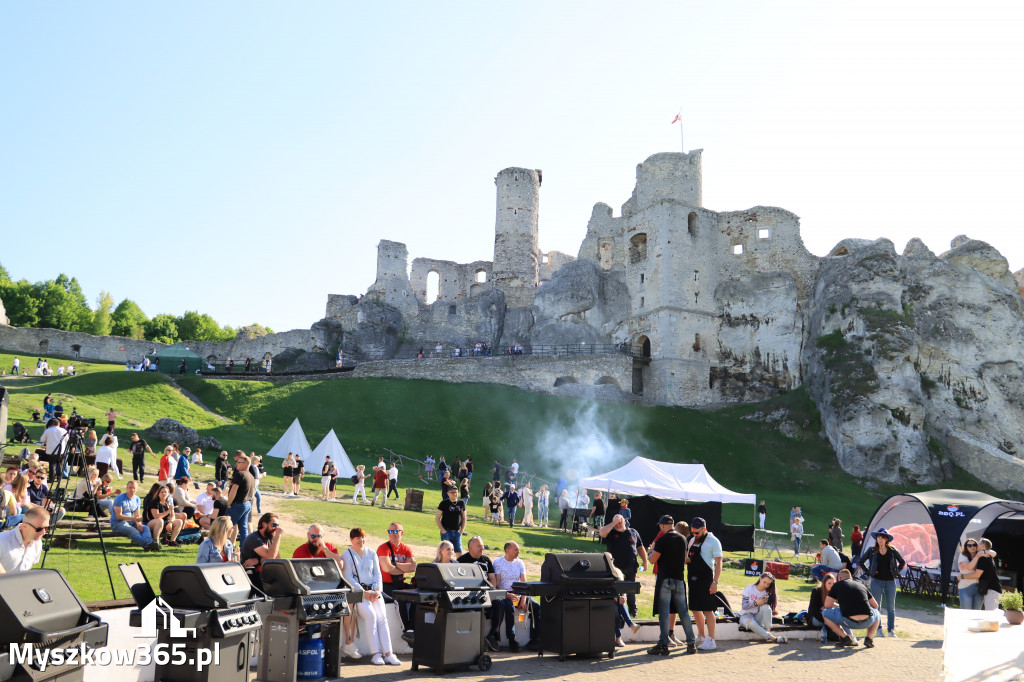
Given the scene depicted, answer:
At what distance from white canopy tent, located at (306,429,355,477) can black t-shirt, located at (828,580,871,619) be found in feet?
63.6

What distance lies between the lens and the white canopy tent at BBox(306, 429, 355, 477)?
27.3 m

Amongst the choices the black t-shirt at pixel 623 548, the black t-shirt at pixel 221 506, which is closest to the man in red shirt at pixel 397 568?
the black t-shirt at pixel 623 548

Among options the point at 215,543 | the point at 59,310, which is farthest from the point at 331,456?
the point at 59,310

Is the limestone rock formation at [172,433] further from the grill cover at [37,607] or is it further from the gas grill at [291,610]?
the grill cover at [37,607]

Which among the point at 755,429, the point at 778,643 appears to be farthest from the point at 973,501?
the point at 755,429

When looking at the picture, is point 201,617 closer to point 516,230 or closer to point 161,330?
point 516,230

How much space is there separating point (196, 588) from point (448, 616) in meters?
2.92

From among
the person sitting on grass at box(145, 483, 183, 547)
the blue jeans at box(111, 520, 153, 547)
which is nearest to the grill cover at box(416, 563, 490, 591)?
the person sitting on grass at box(145, 483, 183, 547)

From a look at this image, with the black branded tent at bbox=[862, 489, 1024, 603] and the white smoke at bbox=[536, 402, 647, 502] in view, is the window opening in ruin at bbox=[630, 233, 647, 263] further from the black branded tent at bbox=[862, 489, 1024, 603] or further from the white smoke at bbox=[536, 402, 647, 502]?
the black branded tent at bbox=[862, 489, 1024, 603]

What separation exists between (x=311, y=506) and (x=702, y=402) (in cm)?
3388

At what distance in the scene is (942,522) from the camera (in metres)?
17.5

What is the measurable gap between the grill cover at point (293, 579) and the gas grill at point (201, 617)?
62 centimetres

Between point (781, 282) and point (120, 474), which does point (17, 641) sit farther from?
point (781, 282)

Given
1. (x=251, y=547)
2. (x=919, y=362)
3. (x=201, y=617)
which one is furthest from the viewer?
(x=919, y=362)
